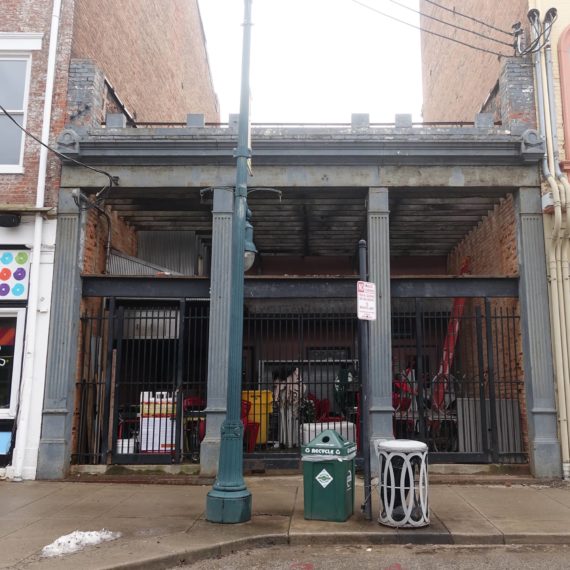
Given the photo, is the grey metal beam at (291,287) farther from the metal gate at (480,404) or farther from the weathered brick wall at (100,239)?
the weathered brick wall at (100,239)

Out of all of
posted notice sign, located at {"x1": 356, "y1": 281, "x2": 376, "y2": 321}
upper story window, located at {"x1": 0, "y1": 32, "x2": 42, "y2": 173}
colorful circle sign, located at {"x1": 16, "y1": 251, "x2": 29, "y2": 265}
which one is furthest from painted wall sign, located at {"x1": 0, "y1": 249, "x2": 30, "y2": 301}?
posted notice sign, located at {"x1": 356, "y1": 281, "x2": 376, "y2": 321}

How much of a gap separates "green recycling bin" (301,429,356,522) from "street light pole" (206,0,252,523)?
0.76 metres

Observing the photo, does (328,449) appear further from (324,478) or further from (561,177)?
(561,177)

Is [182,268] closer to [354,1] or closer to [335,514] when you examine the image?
[354,1]

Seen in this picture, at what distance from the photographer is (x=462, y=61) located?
15.5 metres

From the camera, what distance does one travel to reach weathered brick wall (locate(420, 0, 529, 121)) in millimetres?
12414

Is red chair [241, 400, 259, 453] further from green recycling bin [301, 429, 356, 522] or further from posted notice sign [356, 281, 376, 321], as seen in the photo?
posted notice sign [356, 281, 376, 321]

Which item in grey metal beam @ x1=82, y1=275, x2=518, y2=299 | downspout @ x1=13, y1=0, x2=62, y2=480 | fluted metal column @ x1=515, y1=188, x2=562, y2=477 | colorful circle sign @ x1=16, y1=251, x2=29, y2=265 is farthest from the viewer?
grey metal beam @ x1=82, y1=275, x2=518, y2=299

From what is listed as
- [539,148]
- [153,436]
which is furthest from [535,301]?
[153,436]

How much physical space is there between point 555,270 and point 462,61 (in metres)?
7.88

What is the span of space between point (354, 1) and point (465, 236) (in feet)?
21.0

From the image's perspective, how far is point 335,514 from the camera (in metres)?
6.87

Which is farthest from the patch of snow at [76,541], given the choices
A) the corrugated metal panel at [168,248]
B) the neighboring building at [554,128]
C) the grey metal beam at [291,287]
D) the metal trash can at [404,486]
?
the corrugated metal panel at [168,248]

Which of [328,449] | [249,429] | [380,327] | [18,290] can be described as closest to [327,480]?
[328,449]
